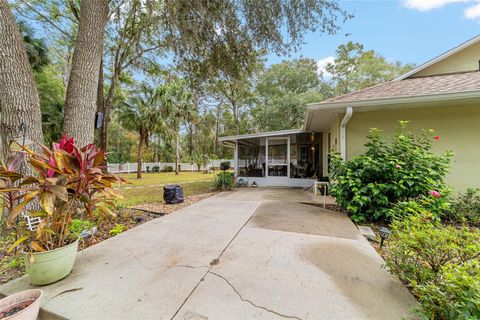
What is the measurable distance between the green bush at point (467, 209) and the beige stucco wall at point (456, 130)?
1.18 ft

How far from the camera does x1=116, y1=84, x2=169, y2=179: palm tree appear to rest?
43.2 ft

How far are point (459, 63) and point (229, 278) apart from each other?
982 cm

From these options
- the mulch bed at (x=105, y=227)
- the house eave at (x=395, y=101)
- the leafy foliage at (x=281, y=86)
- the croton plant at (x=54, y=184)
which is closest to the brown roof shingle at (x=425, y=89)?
the house eave at (x=395, y=101)

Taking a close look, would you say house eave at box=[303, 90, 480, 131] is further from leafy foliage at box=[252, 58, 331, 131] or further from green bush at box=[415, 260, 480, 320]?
leafy foliage at box=[252, 58, 331, 131]

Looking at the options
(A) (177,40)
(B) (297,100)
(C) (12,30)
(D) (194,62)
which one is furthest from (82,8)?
(B) (297,100)

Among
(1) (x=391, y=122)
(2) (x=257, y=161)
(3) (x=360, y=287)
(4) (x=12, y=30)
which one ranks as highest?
(4) (x=12, y=30)

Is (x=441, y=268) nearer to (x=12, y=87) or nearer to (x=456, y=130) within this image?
(x=456, y=130)

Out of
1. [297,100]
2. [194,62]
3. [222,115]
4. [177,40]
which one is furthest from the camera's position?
[222,115]

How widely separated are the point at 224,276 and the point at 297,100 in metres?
16.8

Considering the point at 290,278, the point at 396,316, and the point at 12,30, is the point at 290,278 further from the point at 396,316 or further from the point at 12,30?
the point at 12,30

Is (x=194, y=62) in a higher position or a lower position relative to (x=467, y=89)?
higher

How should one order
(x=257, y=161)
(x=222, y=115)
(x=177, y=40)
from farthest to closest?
1. (x=222, y=115)
2. (x=257, y=161)
3. (x=177, y=40)

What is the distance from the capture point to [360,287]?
197cm

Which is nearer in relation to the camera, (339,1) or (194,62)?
(339,1)
